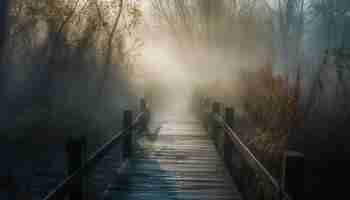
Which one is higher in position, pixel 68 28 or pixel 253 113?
pixel 68 28

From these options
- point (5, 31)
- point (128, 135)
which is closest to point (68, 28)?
point (5, 31)

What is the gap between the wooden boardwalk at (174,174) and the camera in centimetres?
662

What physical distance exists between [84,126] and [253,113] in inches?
227

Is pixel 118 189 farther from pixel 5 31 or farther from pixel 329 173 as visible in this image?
pixel 5 31

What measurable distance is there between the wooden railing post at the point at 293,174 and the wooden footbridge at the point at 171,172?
0.02 metres

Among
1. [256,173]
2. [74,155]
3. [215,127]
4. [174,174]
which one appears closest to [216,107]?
[215,127]

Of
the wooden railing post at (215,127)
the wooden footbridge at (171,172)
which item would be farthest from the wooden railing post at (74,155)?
the wooden railing post at (215,127)

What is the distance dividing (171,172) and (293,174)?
384 cm

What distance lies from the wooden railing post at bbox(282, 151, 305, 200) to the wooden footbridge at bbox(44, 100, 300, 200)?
2cm

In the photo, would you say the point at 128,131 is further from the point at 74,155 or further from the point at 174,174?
the point at 74,155

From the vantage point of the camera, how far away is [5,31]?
1204 centimetres

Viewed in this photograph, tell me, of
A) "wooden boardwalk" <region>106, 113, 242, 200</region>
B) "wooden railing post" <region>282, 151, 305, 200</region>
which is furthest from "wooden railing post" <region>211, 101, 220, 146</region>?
"wooden railing post" <region>282, 151, 305, 200</region>

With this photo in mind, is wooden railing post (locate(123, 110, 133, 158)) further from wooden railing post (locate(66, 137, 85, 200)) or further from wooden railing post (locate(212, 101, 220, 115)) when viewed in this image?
wooden railing post (locate(66, 137, 85, 200))

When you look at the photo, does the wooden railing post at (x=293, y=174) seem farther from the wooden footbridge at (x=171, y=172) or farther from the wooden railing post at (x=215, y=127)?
the wooden railing post at (x=215, y=127)
